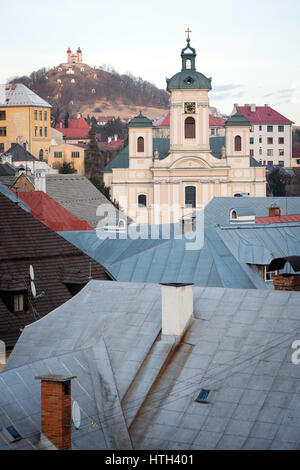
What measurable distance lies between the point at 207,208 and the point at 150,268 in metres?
17.0

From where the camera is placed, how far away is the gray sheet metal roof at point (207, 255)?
28109 millimetres

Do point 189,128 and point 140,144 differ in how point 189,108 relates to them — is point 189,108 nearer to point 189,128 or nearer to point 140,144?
point 189,128

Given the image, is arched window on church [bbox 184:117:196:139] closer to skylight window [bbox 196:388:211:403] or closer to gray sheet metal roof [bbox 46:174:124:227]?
gray sheet metal roof [bbox 46:174:124:227]

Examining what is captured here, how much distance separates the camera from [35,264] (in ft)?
79.8

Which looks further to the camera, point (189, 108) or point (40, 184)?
point (189, 108)

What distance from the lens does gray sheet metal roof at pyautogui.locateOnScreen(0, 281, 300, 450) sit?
47.1 ft

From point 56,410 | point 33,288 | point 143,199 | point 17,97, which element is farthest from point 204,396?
point 17,97

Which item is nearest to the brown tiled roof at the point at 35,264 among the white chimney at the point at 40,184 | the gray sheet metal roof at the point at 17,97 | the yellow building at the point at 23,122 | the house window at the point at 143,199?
the white chimney at the point at 40,184

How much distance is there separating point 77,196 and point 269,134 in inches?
3979

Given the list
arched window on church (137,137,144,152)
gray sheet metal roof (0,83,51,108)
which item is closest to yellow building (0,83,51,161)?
gray sheet metal roof (0,83,51,108)

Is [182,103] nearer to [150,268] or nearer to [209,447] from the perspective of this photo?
[150,268]

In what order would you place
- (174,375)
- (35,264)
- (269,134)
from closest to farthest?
(174,375) → (35,264) → (269,134)

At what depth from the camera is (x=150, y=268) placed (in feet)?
95.0

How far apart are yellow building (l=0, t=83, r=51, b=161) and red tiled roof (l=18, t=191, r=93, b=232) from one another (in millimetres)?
84243
